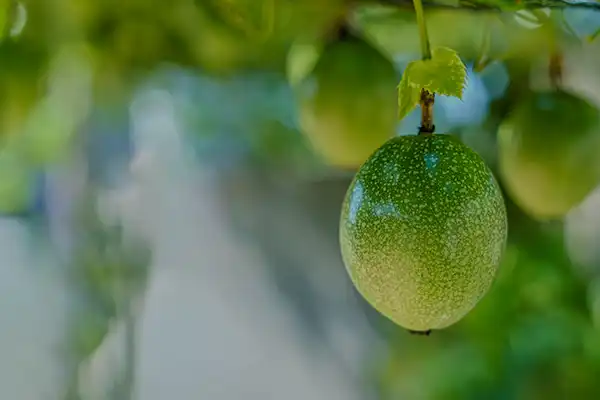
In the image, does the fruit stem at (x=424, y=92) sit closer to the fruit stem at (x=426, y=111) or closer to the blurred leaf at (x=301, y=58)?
the fruit stem at (x=426, y=111)

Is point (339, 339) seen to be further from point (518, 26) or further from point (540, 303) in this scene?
point (518, 26)

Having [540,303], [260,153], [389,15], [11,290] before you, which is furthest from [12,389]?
[389,15]

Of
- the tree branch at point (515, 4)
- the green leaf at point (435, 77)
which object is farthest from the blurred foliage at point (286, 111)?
the green leaf at point (435, 77)

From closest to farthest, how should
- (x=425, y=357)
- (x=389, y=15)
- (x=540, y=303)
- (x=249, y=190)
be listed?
(x=389, y=15) < (x=540, y=303) < (x=425, y=357) < (x=249, y=190)

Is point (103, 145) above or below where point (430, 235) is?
below

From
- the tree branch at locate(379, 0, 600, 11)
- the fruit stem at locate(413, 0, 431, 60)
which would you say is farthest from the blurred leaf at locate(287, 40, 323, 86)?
the fruit stem at locate(413, 0, 431, 60)

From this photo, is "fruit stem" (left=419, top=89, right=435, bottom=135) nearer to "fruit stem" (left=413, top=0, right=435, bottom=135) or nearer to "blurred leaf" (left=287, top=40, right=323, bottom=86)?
"fruit stem" (left=413, top=0, right=435, bottom=135)

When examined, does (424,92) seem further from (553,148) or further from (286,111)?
(286,111)

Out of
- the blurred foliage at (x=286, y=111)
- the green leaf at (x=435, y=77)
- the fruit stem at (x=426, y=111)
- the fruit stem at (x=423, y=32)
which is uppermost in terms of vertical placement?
the fruit stem at (x=423, y=32)
